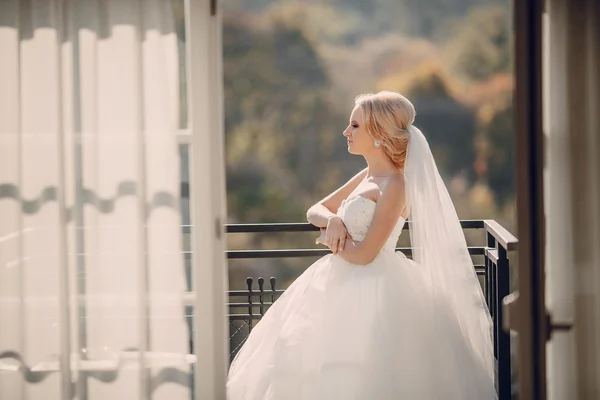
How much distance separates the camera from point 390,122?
3447mm

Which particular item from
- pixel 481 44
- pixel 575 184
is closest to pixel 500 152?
pixel 481 44

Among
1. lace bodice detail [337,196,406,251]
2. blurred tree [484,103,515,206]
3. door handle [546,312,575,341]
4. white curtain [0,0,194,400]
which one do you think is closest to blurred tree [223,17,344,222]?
blurred tree [484,103,515,206]

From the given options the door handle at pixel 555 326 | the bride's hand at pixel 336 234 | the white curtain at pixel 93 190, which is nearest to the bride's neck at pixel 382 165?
the bride's hand at pixel 336 234

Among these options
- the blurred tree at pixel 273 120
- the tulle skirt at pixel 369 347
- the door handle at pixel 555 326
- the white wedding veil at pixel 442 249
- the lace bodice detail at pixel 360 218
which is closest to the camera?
the door handle at pixel 555 326

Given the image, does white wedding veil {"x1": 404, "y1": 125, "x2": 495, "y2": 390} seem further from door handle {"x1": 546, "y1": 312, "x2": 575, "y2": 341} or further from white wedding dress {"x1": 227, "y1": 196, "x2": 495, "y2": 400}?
door handle {"x1": 546, "y1": 312, "x2": 575, "y2": 341}

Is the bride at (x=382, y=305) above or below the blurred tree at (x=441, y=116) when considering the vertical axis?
below

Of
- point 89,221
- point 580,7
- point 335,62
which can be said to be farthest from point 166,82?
point 335,62

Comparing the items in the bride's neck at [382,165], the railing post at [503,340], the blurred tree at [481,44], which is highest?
the blurred tree at [481,44]

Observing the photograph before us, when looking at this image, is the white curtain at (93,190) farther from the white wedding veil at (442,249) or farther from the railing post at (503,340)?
the railing post at (503,340)

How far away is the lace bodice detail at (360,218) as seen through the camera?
3408 mm

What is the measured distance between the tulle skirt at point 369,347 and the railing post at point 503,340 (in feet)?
0.88

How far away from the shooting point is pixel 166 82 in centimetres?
233

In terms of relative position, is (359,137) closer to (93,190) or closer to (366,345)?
(366,345)

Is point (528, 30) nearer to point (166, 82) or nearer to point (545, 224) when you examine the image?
point (545, 224)
